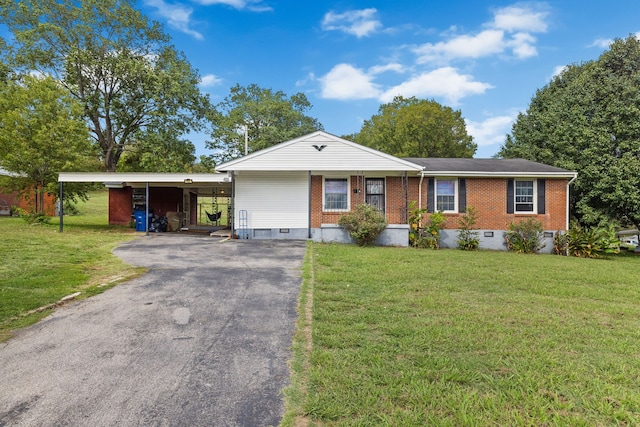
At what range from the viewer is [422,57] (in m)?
19.5

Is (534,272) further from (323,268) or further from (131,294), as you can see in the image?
(131,294)

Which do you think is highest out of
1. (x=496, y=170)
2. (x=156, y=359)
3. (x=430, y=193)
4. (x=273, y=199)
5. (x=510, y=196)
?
(x=496, y=170)

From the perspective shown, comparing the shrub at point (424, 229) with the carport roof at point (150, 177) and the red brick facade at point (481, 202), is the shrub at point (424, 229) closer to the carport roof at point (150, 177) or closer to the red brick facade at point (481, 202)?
the red brick facade at point (481, 202)

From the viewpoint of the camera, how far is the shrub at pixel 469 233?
41.2ft

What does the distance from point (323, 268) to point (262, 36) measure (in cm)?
1593

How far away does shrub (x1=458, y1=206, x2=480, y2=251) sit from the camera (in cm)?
1256

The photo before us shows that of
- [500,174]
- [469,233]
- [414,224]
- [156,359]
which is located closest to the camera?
[156,359]

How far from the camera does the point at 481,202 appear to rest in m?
13.5

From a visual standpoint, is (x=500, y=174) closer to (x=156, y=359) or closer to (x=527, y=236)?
(x=527, y=236)

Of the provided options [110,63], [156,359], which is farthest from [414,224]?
[110,63]

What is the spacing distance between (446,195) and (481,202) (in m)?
1.35

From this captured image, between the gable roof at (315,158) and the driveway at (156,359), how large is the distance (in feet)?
24.3

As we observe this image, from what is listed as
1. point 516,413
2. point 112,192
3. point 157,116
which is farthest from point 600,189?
point 157,116

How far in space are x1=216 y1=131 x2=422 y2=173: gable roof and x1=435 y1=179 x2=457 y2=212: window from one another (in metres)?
1.74
